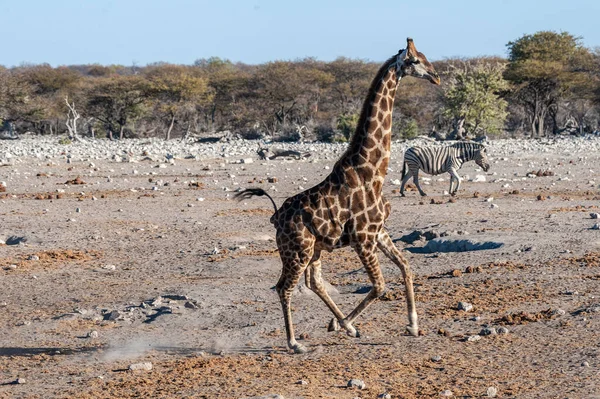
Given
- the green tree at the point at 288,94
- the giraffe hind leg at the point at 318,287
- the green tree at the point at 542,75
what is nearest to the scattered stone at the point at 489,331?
the giraffe hind leg at the point at 318,287

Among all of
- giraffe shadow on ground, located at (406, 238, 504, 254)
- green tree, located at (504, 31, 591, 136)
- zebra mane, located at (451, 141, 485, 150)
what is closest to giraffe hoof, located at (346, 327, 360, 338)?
giraffe shadow on ground, located at (406, 238, 504, 254)

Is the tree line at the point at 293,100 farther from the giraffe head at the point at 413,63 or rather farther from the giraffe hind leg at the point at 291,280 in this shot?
the giraffe hind leg at the point at 291,280

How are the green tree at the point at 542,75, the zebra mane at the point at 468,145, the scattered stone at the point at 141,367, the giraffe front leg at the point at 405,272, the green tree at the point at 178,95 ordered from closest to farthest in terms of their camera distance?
the scattered stone at the point at 141,367 → the giraffe front leg at the point at 405,272 → the zebra mane at the point at 468,145 → the green tree at the point at 542,75 → the green tree at the point at 178,95

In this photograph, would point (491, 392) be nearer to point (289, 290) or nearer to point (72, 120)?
point (289, 290)

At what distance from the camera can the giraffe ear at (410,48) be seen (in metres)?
7.84

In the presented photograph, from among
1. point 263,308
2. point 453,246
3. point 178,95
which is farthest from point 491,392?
point 178,95

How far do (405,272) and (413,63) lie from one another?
Result: 1762mm

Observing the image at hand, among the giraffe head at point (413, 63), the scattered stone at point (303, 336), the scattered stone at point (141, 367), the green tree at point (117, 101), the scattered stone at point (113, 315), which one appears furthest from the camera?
the green tree at point (117, 101)

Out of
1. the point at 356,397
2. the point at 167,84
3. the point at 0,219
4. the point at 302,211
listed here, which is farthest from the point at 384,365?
the point at 167,84

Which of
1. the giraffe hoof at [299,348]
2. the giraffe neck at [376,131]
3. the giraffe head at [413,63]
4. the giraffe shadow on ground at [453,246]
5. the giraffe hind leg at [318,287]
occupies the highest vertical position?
the giraffe head at [413,63]

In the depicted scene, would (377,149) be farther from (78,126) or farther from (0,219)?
(78,126)

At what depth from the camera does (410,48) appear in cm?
786

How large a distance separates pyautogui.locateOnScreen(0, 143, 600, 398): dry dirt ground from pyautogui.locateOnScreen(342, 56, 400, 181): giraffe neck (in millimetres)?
1464

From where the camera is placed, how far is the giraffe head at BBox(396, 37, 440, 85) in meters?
7.88
